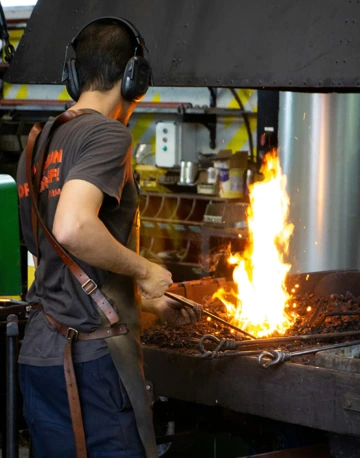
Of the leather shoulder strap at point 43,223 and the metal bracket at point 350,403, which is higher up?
the leather shoulder strap at point 43,223

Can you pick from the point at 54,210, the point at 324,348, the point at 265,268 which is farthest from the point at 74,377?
the point at 265,268

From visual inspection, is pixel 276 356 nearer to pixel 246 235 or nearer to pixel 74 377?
pixel 74 377

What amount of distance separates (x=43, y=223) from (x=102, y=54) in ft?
1.57

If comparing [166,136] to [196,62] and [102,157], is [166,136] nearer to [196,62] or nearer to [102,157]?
[196,62]

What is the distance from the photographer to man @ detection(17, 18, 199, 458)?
2.04 metres

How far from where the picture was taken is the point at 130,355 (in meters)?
2.15

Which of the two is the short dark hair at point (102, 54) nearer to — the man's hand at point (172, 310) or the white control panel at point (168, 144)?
the man's hand at point (172, 310)

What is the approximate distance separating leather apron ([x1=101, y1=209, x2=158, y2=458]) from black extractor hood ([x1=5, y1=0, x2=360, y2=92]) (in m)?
1.14

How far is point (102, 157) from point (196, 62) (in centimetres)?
143

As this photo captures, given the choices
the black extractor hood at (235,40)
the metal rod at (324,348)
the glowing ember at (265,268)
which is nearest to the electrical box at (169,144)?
the glowing ember at (265,268)

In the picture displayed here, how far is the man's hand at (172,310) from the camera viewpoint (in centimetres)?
247

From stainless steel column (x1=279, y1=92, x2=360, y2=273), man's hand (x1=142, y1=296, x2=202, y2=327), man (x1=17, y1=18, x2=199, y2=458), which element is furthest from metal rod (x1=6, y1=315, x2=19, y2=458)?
stainless steel column (x1=279, y1=92, x2=360, y2=273)

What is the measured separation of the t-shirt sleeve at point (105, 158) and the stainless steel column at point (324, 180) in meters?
2.68

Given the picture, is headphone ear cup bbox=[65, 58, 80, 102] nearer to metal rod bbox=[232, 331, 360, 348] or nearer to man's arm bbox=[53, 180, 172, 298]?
man's arm bbox=[53, 180, 172, 298]
